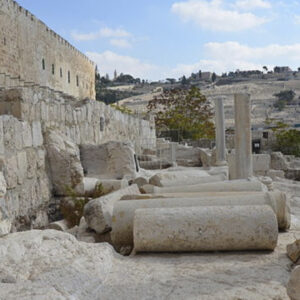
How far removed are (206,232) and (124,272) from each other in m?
0.90

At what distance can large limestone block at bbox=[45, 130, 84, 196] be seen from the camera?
624cm

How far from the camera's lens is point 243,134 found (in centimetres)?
873

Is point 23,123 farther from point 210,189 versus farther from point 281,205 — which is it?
point 281,205

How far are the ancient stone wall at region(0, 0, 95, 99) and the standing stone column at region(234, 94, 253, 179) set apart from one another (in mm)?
11172

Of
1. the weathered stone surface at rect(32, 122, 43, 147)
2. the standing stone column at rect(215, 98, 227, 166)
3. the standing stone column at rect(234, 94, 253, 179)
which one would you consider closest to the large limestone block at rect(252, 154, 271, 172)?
the standing stone column at rect(215, 98, 227, 166)

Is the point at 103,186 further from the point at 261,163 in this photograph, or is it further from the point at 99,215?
the point at 261,163

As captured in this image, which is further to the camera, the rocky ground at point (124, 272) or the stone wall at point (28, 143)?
the stone wall at point (28, 143)

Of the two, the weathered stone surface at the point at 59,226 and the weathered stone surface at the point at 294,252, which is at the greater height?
the weathered stone surface at the point at 294,252

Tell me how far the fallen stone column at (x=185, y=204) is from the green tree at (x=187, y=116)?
2768cm

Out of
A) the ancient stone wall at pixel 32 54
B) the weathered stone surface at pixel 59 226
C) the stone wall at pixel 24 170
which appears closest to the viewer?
the stone wall at pixel 24 170

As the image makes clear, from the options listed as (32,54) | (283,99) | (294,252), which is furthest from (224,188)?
(283,99)

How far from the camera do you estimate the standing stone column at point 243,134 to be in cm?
862

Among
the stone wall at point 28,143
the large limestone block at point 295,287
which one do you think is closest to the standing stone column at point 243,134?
the stone wall at point 28,143

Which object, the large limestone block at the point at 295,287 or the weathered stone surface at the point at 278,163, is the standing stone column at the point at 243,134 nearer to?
the large limestone block at the point at 295,287
